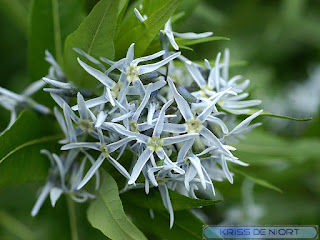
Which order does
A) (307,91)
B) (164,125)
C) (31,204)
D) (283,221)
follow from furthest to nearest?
(307,91)
(283,221)
(31,204)
(164,125)

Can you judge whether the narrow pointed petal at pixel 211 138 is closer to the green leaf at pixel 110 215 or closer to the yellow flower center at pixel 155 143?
the yellow flower center at pixel 155 143

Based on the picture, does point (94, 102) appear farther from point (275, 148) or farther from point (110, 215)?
point (275, 148)

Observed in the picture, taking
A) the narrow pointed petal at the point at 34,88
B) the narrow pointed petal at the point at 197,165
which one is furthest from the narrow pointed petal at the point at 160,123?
the narrow pointed petal at the point at 34,88

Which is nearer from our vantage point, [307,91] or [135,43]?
[135,43]

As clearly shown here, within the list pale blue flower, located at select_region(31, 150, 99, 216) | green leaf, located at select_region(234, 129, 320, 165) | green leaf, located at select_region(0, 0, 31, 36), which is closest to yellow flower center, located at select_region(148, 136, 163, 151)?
pale blue flower, located at select_region(31, 150, 99, 216)

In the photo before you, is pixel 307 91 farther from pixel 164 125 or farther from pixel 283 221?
pixel 164 125

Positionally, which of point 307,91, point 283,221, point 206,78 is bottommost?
point 206,78

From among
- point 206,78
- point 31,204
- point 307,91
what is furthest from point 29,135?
point 307,91
